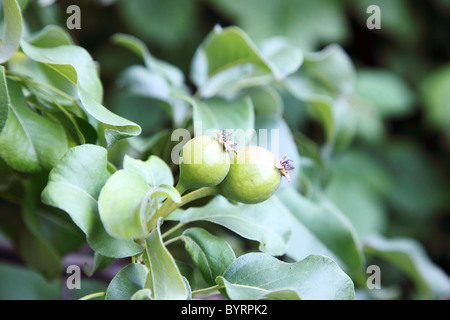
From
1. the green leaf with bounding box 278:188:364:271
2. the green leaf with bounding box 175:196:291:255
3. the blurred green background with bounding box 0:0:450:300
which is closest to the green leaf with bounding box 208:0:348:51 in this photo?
the blurred green background with bounding box 0:0:450:300

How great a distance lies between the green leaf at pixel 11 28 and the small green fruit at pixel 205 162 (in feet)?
0.56

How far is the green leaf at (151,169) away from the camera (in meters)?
0.36

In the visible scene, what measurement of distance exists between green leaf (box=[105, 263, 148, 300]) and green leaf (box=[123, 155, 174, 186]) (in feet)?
0.23

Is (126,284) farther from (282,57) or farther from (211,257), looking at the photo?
(282,57)

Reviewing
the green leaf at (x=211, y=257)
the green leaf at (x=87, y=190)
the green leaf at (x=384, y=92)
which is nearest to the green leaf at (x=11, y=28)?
the green leaf at (x=87, y=190)

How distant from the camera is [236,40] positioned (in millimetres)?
547

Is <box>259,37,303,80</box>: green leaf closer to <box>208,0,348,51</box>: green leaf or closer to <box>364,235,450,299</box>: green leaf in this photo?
<box>364,235,450,299</box>: green leaf

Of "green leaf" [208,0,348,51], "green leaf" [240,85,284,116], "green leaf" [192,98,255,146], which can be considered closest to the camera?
"green leaf" [192,98,255,146]

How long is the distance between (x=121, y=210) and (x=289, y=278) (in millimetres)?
140

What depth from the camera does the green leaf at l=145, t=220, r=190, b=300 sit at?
1.00 ft

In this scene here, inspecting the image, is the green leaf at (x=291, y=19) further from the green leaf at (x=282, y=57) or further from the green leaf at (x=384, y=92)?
the green leaf at (x=282, y=57)

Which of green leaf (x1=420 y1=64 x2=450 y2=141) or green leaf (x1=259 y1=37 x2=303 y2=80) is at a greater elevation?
green leaf (x1=259 y1=37 x2=303 y2=80)

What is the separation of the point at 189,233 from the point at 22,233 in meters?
0.28
